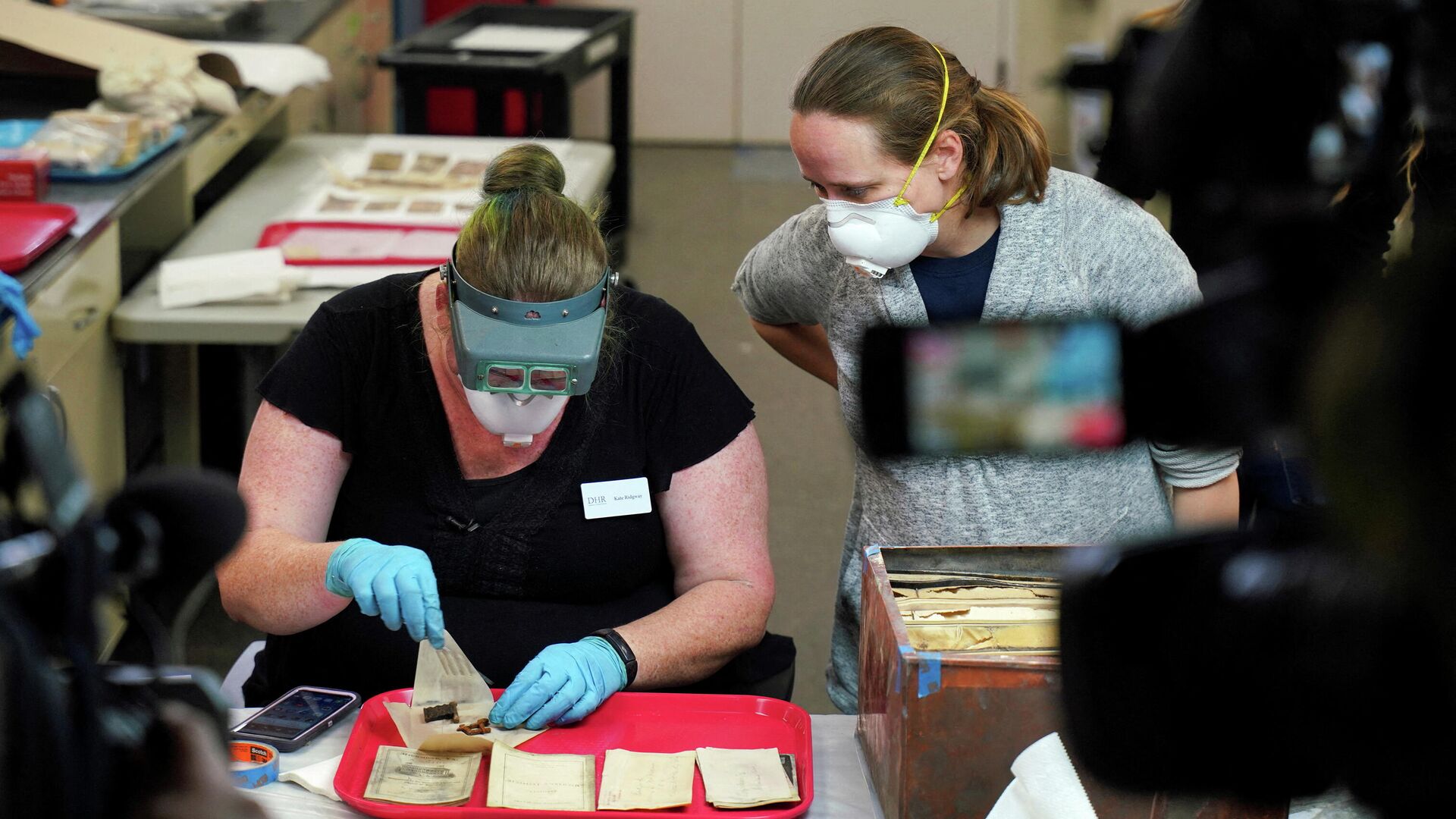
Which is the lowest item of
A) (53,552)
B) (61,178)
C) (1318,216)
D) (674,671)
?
(674,671)

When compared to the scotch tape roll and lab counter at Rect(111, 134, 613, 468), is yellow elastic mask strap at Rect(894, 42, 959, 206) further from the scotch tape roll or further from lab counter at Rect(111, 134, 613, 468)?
lab counter at Rect(111, 134, 613, 468)

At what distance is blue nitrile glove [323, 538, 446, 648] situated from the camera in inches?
60.9

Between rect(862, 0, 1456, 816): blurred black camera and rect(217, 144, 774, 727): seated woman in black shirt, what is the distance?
117 centimetres

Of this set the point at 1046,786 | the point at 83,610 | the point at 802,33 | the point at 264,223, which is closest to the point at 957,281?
the point at 1046,786

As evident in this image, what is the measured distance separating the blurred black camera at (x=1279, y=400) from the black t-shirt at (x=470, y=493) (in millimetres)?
1303

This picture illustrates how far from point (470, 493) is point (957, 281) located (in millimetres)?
703

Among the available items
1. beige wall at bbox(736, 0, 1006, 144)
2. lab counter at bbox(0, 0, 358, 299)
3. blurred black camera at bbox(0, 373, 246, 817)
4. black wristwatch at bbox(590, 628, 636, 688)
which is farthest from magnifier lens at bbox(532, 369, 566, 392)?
beige wall at bbox(736, 0, 1006, 144)

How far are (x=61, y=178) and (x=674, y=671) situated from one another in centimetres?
206

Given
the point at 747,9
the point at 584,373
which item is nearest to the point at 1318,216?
the point at 584,373

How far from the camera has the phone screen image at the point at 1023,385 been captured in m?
0.53

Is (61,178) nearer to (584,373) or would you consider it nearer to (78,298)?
(78,298)

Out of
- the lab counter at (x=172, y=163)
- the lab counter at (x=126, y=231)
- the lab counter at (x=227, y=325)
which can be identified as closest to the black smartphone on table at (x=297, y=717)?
the lab counter at (x=126, y=231)

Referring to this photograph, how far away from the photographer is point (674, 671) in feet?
5.69

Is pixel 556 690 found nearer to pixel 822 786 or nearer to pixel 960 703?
pixel 822 786
